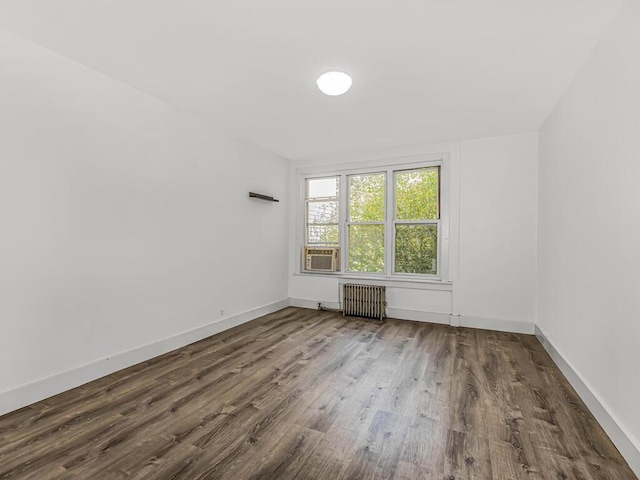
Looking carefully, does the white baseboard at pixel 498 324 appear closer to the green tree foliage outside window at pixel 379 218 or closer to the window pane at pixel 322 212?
the green tree foliage outside window at pixel 379 218

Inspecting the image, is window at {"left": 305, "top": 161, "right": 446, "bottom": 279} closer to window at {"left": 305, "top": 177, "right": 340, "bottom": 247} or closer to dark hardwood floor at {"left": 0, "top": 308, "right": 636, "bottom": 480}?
window at {"left": 305, "top": 177, "right": 340, "bottom": 247}

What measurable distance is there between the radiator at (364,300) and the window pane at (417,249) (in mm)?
553

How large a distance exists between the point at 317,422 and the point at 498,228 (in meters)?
3.64

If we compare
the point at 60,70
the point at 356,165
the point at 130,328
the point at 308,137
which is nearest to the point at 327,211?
the point at 356,165

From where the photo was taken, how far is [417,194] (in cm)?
497

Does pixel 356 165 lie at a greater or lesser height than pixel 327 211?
greater

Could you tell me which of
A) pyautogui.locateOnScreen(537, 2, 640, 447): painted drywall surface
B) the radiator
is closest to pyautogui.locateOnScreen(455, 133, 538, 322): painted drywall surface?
pyautogui.locateOnScreen(537, 2, 640, 447): painted drywall surface

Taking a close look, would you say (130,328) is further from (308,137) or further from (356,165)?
(356,165)

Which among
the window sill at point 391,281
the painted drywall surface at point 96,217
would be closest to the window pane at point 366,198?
the window sill at point 391,281

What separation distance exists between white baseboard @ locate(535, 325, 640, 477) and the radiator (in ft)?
7.53

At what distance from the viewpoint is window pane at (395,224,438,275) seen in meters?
4.88

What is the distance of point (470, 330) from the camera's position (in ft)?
14.3

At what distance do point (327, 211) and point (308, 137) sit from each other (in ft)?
5.12

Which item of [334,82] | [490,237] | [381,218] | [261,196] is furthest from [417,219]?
[334,82]
